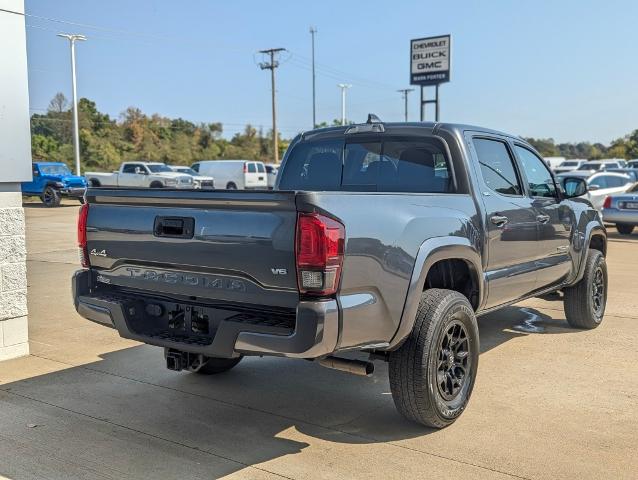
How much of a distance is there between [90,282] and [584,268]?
15.5 feet

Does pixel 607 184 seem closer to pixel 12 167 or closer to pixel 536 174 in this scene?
pixel 536 174

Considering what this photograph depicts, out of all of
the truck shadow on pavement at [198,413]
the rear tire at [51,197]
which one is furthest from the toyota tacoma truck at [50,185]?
the truck shadow on pavement at [198,413]

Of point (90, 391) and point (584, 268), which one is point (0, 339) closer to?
point (90, 391)

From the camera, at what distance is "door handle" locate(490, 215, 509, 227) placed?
16.3 feet

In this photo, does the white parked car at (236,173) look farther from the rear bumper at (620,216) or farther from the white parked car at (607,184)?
the rear bumper at (620,216)

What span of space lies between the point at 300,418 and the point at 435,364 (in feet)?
3.34

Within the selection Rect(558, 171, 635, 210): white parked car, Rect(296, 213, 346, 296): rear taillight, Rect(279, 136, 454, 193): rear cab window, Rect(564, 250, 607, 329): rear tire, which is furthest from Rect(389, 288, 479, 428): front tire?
Rect(558, 171, 635, 210): white parked car

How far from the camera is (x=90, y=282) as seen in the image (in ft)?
Answer: 14.6

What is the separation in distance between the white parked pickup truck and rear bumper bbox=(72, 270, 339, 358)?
1044 inches

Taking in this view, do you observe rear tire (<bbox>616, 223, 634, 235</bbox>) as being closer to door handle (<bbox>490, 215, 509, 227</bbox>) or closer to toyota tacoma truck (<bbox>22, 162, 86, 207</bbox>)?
door handle (<bbox>490, 215, 509, 227</bbox>)

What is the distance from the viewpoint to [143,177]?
31.9m

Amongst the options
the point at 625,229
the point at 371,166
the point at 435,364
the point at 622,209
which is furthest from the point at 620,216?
the point at 435,364

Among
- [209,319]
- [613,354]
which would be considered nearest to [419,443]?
[209,319]

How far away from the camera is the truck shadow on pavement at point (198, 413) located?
3932mm
